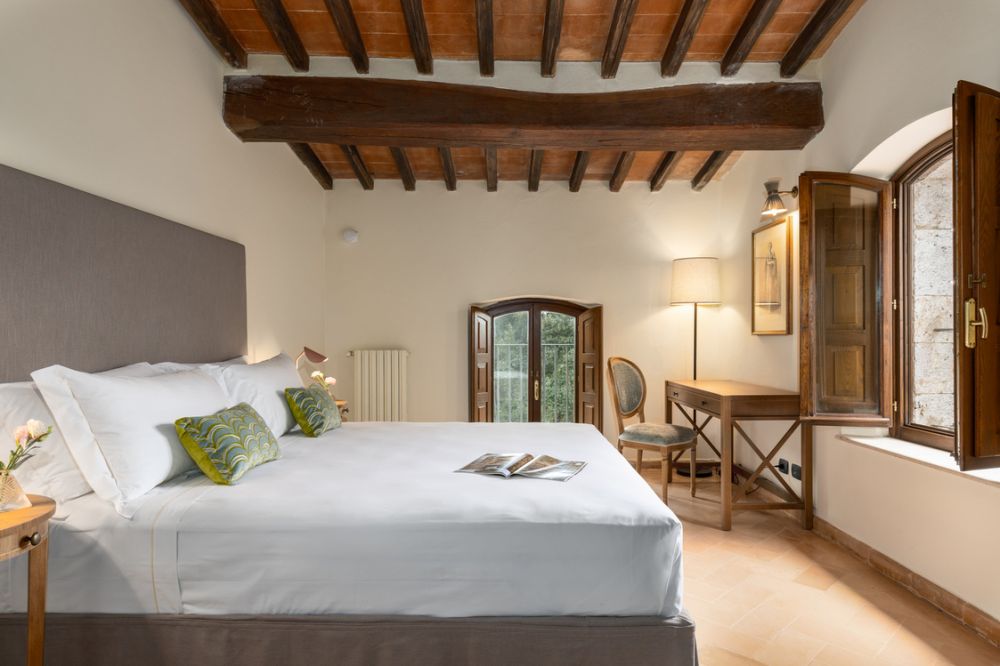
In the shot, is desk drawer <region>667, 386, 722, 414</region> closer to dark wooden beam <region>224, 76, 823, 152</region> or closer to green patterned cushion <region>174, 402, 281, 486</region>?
dark wooden beam <region>224, 76, 823, 152</region>

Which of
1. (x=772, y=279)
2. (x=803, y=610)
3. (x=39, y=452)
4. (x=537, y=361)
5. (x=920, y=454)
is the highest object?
(x=772, y=279)

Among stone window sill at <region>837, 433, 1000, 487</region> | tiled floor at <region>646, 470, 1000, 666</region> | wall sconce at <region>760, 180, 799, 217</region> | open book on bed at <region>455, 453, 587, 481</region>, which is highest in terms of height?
wall sconce at <region>760, 180, 799, 217</region>

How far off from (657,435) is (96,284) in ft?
10.9

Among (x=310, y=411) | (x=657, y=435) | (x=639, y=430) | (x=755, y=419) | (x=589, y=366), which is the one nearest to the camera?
(x=310, y=411)

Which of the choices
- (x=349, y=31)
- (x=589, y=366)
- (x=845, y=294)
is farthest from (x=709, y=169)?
(x=349, y=31)

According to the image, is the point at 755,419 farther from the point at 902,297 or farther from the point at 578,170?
the point at 578,170

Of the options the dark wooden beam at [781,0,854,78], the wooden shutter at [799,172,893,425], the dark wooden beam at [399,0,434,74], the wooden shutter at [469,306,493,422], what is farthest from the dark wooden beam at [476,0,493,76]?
the wooden shutter at [469,306,493,422]

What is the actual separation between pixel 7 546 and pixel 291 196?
350 centimetres

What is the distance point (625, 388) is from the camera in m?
4.41

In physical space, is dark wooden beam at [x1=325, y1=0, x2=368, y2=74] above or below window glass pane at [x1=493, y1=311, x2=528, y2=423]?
above

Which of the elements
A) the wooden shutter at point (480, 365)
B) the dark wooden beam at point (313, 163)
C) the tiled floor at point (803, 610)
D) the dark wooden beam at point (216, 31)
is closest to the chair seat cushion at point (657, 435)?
the tiled floor at point (803, 610)

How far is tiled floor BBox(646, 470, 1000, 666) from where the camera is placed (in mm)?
2150

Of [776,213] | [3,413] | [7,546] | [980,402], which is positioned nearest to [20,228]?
[3,413]

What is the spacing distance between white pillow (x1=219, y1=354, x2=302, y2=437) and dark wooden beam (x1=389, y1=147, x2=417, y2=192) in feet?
7.08
